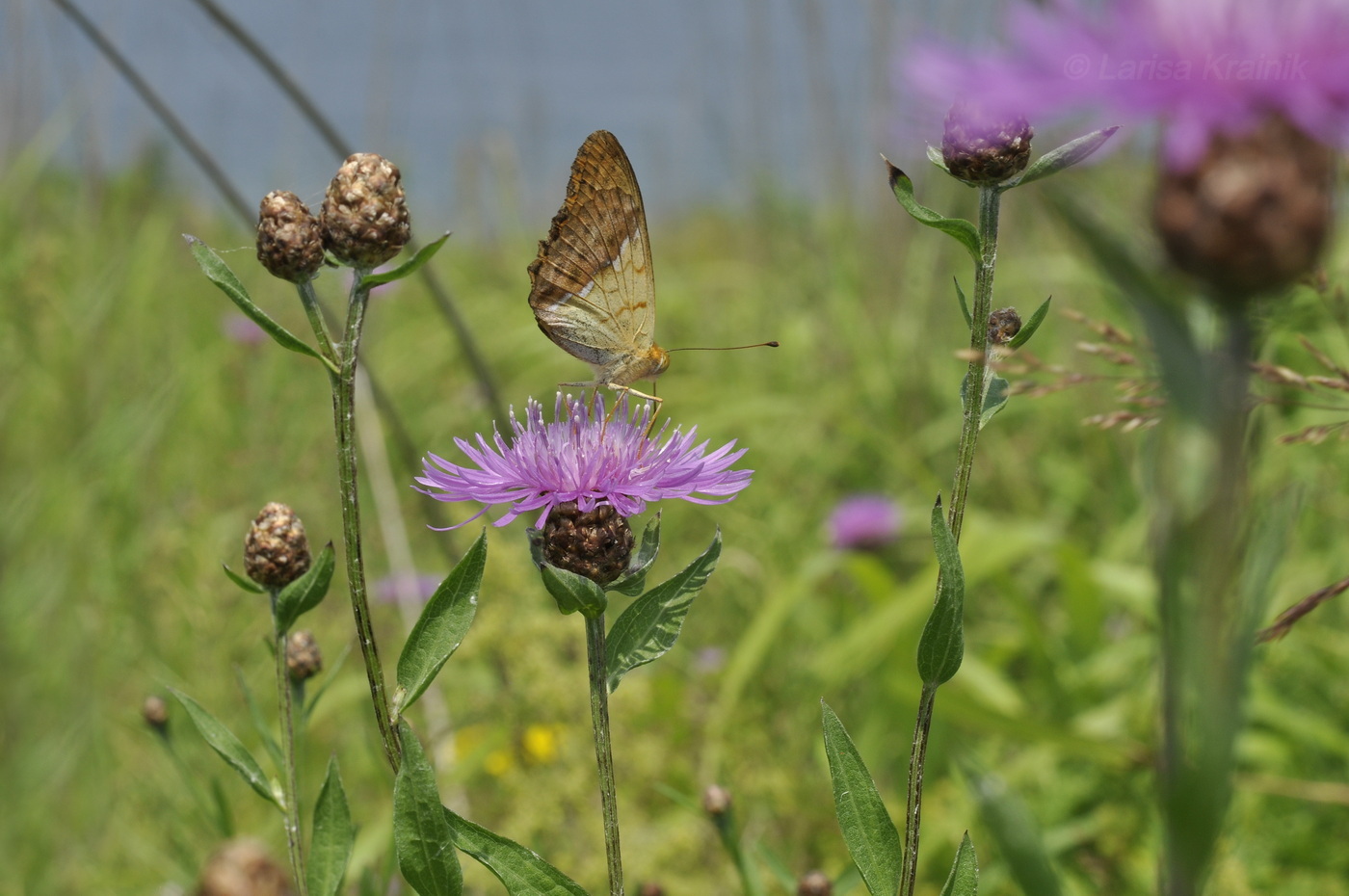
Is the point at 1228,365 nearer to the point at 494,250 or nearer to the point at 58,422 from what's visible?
the point at 58,422

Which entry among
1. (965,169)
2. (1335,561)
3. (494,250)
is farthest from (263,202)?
(494,250)

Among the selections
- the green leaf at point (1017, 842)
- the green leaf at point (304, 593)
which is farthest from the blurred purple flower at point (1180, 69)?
the green leaf at point (304, 593)

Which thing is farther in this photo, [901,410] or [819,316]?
[819,316]

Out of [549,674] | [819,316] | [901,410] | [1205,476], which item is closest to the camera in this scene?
[1205,476]

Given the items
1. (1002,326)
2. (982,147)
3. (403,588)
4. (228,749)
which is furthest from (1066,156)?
(403,588)

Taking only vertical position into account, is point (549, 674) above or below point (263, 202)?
below

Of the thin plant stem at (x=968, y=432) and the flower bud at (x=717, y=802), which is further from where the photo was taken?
the flower bud at (x=717, y=802)

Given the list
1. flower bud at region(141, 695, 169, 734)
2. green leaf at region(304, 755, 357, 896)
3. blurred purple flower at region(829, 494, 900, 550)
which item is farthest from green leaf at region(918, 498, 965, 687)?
blurred purple flower at region(829, 494, 900, 550)

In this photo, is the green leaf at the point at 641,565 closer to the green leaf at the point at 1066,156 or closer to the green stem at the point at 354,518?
the green stem at the point at 354,518
